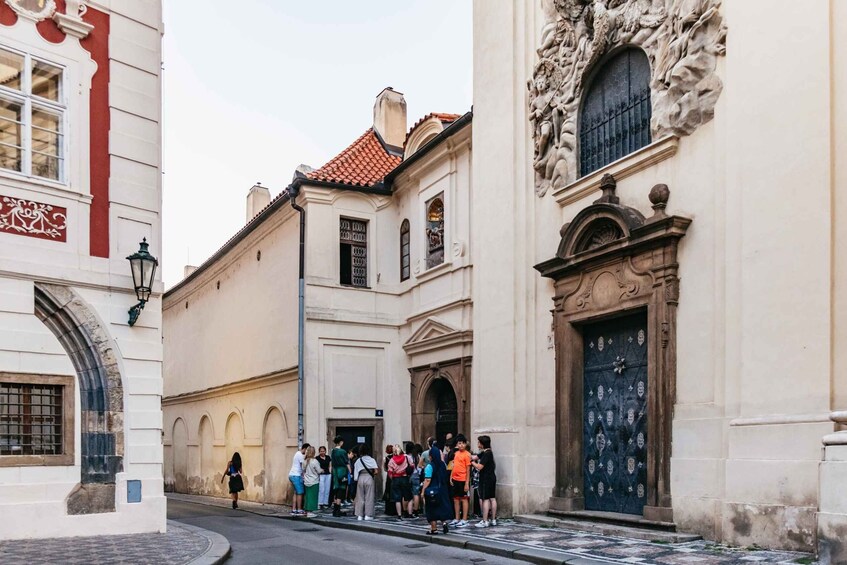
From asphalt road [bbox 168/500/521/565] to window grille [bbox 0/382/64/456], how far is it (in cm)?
315

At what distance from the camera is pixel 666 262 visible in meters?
13.1

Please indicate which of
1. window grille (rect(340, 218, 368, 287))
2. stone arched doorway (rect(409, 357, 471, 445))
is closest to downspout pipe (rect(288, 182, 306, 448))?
window grille (rect(340, 218, 368, 287))

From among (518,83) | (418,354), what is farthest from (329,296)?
(518,83)

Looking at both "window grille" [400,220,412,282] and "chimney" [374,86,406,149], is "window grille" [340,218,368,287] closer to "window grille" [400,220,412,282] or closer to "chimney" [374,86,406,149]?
"window grille" [400,220,412,282]

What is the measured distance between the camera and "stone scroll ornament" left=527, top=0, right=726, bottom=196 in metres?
12.8

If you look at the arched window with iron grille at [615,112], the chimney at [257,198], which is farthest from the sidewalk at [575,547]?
the chimney at [257,198]

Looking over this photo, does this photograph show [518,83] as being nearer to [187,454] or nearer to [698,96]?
[698,96]

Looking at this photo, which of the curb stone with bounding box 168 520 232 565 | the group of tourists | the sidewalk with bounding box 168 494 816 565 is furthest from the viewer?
the group of tourists

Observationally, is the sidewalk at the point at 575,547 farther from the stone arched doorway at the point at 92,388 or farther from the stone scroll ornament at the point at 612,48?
the stone scroll ornament at the point at 612,48

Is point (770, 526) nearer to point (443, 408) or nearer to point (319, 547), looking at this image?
point (319, 547)

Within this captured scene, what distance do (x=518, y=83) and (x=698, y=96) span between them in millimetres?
5256

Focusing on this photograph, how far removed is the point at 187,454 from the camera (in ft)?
106

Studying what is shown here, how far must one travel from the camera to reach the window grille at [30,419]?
1222cm

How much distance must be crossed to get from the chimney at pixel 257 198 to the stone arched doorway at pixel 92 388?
22224 mm
